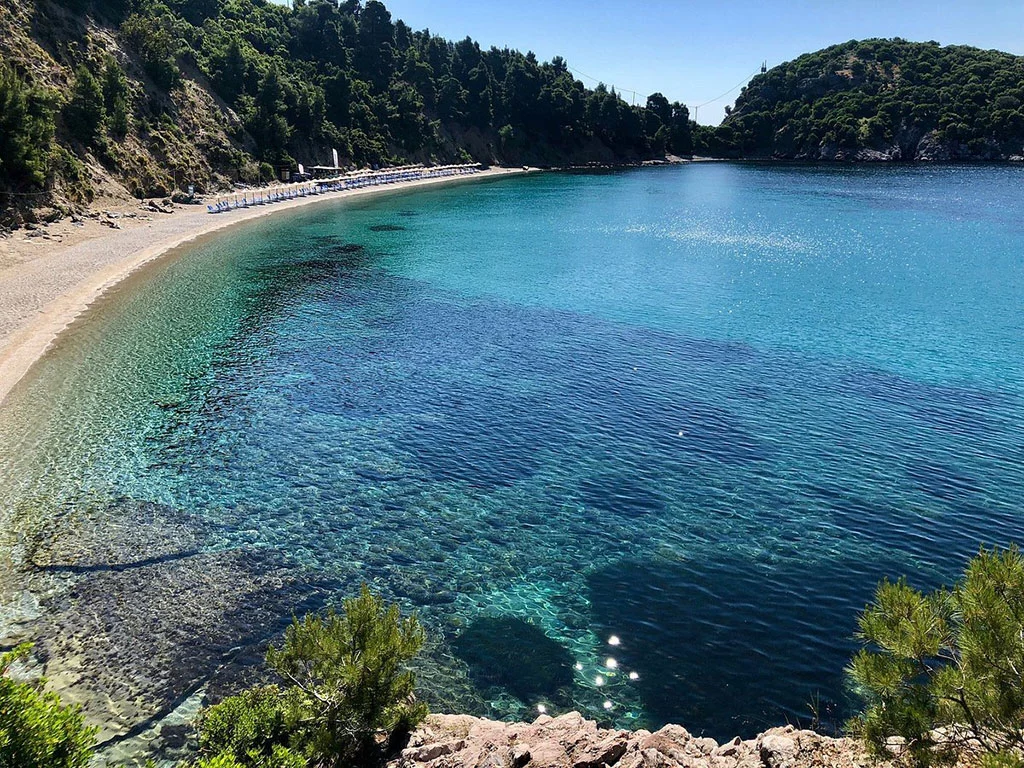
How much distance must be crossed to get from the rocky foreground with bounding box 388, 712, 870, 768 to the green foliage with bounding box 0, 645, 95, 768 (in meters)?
4.78

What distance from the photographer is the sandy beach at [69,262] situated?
35.2 meters

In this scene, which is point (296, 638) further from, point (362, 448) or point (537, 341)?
point (537, 341)

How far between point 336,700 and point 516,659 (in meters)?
5.63

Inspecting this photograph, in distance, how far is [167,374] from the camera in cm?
3231

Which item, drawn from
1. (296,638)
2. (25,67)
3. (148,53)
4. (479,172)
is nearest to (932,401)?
(296,638)

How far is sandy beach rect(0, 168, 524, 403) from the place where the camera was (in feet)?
115

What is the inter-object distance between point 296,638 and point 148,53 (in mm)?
101322

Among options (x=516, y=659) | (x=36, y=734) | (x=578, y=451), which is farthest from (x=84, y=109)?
(x=36, y=734)

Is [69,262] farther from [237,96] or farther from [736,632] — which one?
[237,96]

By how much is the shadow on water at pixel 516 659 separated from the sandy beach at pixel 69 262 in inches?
1033

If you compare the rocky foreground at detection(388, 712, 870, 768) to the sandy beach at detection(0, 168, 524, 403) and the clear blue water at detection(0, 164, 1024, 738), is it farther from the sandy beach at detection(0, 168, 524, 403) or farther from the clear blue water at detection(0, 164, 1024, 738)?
the sandy beach at detection(0, 168, 524, 403)

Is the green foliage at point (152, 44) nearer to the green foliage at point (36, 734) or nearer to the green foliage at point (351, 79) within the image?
the green foliage at point (351, 79)

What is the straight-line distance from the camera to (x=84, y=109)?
219 feet

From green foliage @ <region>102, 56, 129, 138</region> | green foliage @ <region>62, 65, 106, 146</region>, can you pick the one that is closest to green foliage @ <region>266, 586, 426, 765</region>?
green foliage @ <region>62, 65, 106, 146</region>
